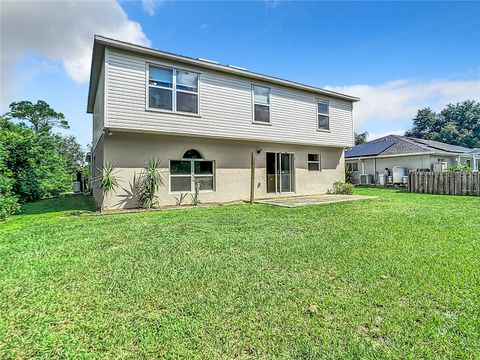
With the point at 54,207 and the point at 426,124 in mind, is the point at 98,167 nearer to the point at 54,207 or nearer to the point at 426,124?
the point at 54,207

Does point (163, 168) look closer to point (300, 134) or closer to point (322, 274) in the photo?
point (300, 134)

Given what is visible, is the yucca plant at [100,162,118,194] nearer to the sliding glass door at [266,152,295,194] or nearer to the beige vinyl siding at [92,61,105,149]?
the beige vinyl siding at [92,61,105,149]

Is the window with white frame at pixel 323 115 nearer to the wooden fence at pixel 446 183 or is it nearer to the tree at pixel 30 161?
the wooden fence at pixel 446 183

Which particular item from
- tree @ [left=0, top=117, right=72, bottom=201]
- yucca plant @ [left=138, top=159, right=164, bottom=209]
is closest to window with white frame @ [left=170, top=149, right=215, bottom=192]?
yucca plant @ [left=138, top=159, right=164, bottom=209]

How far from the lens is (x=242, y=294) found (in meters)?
2.74

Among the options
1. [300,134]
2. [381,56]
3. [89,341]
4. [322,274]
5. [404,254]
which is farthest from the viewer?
[381,56]

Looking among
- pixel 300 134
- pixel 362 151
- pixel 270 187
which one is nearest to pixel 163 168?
pixel 270 187

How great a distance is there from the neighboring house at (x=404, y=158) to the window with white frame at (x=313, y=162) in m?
9.30

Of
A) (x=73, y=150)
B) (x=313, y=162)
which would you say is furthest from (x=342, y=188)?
(x=73, y=150)

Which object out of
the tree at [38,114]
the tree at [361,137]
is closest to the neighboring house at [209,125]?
the tree at [38,114]

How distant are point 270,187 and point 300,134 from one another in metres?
3.11

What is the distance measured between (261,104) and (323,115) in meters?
4.13

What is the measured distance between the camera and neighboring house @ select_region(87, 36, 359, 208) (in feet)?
28.2

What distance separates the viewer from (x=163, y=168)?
969 cm
